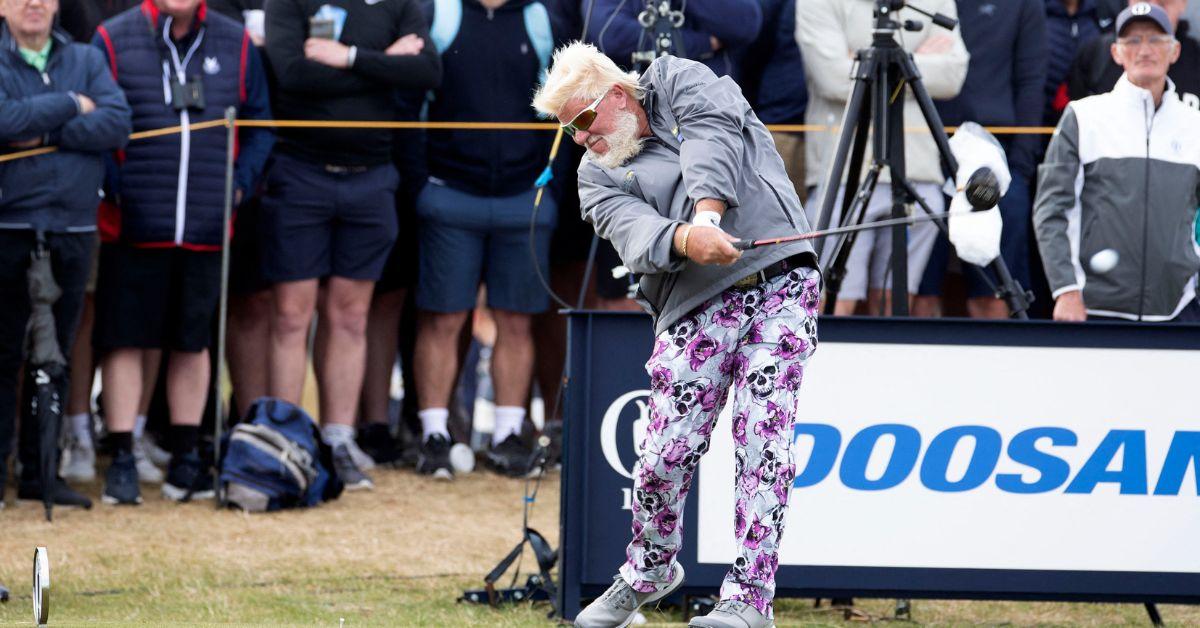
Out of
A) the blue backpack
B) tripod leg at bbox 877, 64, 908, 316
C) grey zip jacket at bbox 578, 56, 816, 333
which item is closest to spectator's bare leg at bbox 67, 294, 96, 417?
the blue backpack

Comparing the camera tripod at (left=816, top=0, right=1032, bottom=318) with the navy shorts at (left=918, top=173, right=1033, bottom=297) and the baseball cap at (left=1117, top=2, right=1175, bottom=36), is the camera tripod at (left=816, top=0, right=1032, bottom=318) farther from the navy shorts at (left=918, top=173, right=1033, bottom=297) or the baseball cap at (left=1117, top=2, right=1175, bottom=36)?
the navy shorts at (left=918, top=173, right=1033, bottom=297)

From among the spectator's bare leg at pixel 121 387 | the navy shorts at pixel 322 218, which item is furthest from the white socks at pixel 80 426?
the navy shorts at pixel 322 218

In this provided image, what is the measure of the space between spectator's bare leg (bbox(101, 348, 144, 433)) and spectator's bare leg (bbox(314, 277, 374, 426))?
99 cm

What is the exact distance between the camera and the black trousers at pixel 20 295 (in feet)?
23.9

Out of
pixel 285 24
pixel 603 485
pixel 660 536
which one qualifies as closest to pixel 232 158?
pixel 285 24

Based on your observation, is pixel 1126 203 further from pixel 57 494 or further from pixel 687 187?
pixel 57 494

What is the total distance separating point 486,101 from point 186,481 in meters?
2.39

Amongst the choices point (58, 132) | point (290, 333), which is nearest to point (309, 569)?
point (290, 333)

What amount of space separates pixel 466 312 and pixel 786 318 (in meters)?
4.23

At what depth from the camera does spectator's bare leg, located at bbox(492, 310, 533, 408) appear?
8656 millimetres

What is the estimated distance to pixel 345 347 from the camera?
8430 mm

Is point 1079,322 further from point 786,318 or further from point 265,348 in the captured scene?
point 265,348

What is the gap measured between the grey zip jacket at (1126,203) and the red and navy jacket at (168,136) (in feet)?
12.5

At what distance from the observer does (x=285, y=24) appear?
8039 mm
